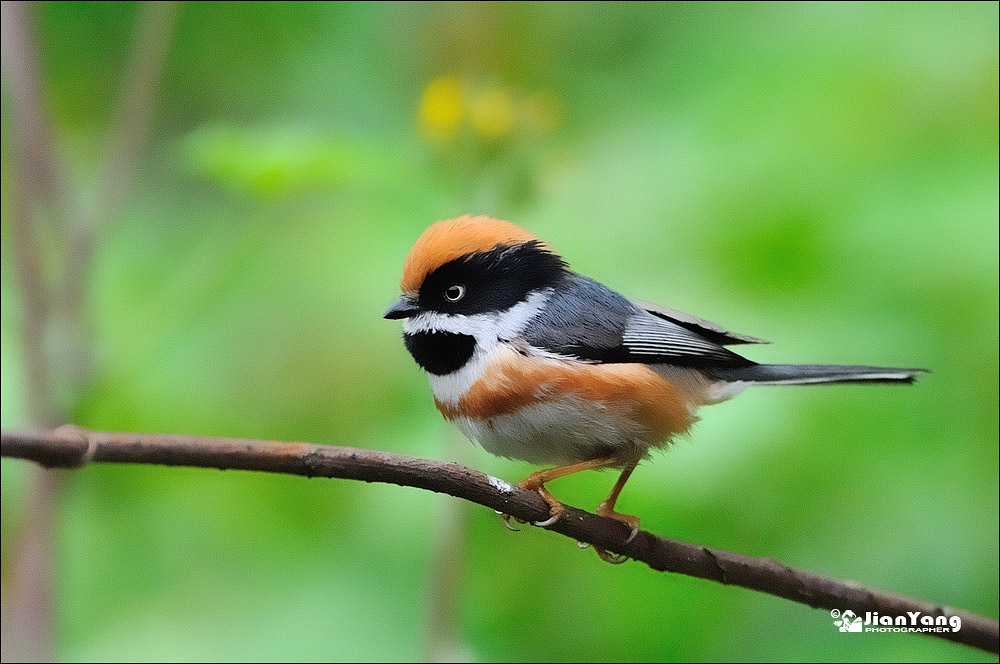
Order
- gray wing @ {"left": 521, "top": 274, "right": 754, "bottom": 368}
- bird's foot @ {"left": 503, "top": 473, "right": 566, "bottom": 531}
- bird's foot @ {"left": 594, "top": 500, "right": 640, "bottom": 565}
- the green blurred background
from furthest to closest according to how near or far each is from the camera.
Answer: the green blurred background
gray wing @ {"left": 521, "top": 274, "right": 754, "bottom": 368}
bird's foot @ {"left": 594, "top": 500, "right": 640, "bottom": 565}
bird's foot @ {"left": 503, "top": 473, "right": 566, "bottom": 531}

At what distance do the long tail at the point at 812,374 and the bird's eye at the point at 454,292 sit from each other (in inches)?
24.2

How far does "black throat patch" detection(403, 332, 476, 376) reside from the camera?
1726 millimetres

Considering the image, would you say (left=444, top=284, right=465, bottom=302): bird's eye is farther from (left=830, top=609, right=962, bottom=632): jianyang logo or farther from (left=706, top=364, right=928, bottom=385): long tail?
(left=830, top=609, right=962, bottom=632): jianyang logo

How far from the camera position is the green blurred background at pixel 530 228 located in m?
2.37

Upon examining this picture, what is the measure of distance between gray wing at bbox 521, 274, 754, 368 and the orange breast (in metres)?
0.03

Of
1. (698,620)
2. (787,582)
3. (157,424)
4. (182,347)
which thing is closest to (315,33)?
(182,347)

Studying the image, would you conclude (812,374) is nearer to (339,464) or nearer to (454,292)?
(454,292)

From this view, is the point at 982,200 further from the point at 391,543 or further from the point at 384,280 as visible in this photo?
the point at 391,543

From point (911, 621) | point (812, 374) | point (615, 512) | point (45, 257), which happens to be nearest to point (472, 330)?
point (615, 512)

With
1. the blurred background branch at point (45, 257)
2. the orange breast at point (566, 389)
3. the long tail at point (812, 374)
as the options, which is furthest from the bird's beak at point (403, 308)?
the blurred background branch at point (45, 257)

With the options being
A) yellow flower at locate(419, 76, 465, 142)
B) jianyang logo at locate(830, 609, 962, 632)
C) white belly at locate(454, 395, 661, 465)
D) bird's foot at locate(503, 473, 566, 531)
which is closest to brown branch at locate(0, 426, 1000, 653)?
bird's foot at locate(503, 473, 566, 531)

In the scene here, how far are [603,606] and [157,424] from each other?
1.37 m

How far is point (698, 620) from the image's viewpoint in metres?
2.39

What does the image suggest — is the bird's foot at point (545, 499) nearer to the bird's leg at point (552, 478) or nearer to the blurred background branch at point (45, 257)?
the bird's leg at point (552, 478)
